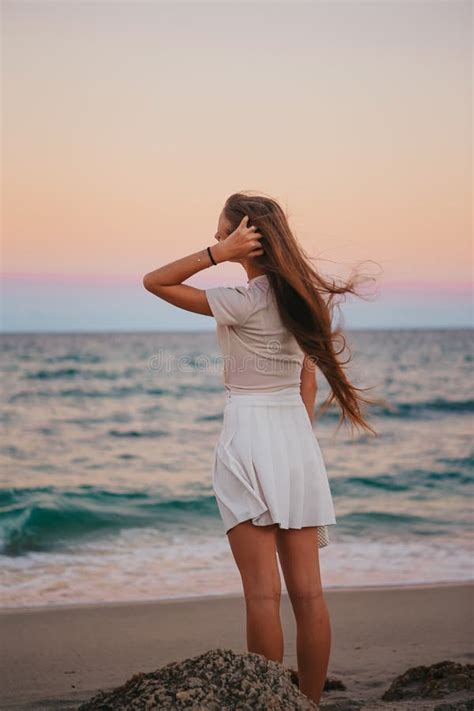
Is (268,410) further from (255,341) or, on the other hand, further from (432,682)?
(432,682)

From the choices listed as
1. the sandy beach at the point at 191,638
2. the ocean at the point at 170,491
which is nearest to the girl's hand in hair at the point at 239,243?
the ocean at the point at 170,491

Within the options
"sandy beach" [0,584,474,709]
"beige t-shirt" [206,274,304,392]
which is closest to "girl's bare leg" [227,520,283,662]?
"beige t-shirt" [206,274,304,392]

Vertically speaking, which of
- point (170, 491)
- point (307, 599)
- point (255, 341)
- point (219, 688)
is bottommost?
point (170, 491)

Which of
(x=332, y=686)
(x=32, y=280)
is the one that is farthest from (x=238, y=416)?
(x=32, y=280)

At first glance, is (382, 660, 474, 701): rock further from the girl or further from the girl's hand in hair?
the girl's hand in hair

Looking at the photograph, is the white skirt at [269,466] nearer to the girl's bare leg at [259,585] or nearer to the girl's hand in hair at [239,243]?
→ the girl's bare leg at [259,585]

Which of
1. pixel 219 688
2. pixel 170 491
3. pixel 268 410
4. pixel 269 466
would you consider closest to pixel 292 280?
pixel 268 410

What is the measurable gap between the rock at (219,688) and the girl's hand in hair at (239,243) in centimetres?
132

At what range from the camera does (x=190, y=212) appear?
1617cm

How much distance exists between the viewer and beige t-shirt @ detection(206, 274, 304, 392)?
3.03 meters

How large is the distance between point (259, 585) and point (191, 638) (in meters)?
2.08

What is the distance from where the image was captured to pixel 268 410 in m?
3.12

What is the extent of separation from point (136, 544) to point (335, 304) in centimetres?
535

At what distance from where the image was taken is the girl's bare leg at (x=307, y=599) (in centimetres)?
314
